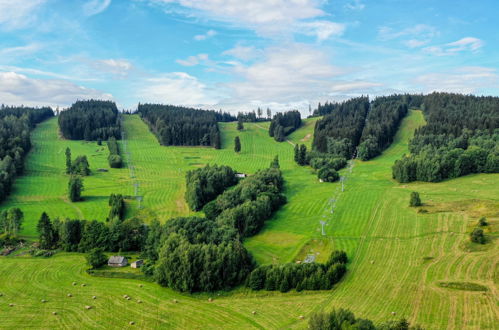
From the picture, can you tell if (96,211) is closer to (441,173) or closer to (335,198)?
(335,198)

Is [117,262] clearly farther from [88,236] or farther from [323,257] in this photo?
[323,257]

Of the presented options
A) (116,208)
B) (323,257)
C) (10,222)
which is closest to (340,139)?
(323,257)

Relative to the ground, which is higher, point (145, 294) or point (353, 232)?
point (353, 232)

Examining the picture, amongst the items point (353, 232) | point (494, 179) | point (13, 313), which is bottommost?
point (13, 313)

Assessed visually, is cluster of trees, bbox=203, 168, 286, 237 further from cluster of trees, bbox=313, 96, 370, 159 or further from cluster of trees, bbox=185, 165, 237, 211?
cluster of trees, bbox=313, 96, 370, 159

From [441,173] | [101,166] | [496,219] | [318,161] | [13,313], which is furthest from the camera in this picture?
[101,166]

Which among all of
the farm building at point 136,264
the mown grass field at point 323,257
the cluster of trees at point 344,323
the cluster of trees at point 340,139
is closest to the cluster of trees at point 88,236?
the mown grass field at point 323,257

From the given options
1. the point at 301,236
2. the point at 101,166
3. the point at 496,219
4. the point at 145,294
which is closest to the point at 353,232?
the point at 301,236

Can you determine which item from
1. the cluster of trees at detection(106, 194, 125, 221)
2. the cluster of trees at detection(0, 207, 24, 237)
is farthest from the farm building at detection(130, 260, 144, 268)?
the cluster of trees at detection(0, 207, 24, 237)
